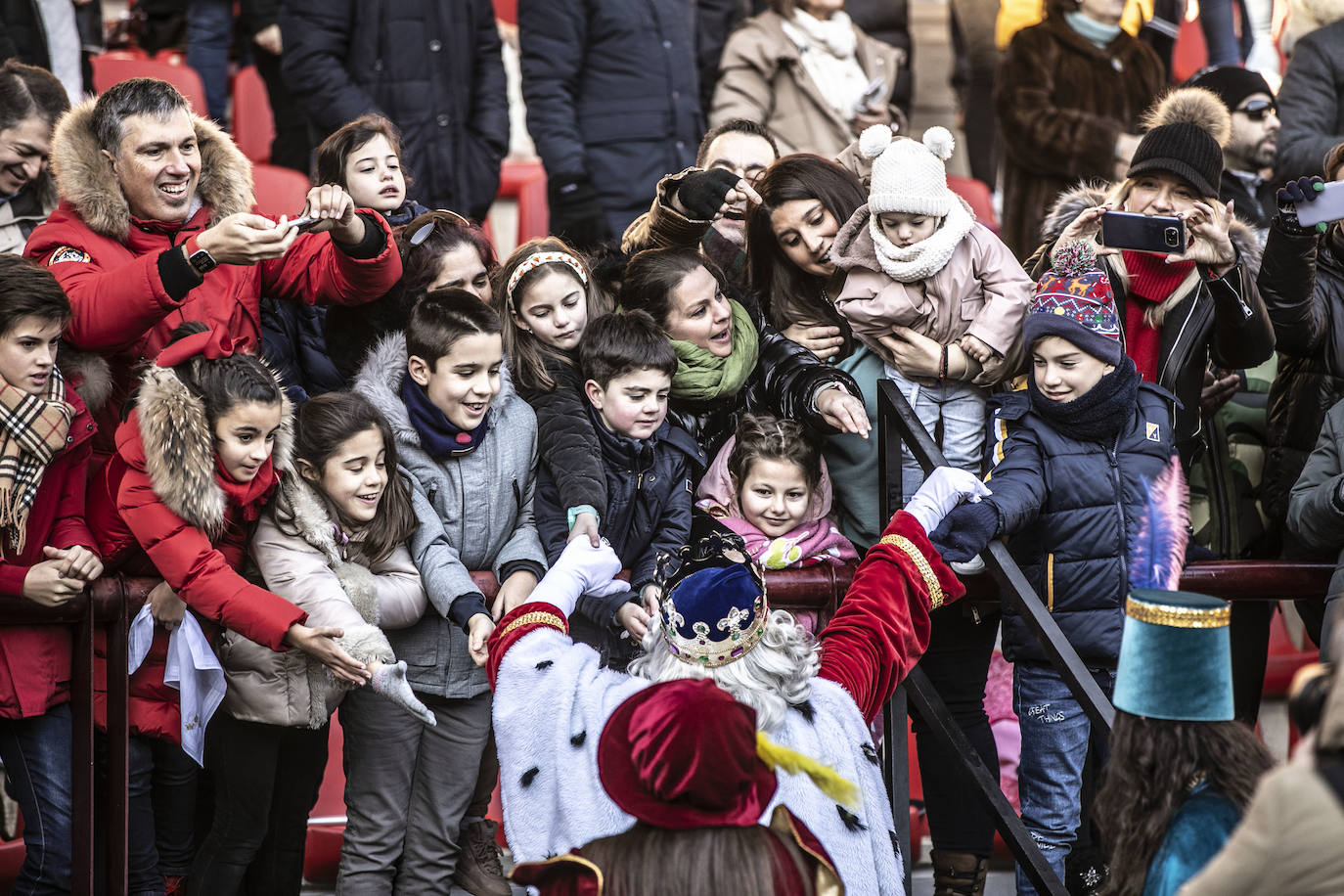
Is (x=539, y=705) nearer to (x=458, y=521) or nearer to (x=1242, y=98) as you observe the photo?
(x=458, y=521)

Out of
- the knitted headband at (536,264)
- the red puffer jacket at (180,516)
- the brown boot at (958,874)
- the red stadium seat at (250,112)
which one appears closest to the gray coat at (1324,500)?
the brown boot at (958,874)

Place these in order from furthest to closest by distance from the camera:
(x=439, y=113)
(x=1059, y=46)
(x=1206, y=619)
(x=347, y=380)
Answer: (x=1059, y=46), (x=439, y=113), (x=347, y=380), (x=1206, y=619)

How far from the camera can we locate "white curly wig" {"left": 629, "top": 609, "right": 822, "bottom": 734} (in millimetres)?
2941

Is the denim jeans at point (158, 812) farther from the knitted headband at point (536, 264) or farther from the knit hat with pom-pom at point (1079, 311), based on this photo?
the knit hat with pom-pom at point (1079, 311)

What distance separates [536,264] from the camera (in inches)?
169

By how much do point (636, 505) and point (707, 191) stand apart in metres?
0.95

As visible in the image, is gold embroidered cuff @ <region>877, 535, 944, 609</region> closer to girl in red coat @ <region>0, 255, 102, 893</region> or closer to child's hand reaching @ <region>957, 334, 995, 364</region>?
child's hand reaching @ <region>957, 334, 995, 364</region>

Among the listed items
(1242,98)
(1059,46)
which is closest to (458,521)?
(1242,98)

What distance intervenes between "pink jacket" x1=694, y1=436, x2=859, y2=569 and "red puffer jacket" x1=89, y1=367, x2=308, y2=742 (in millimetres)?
1222

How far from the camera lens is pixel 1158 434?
13.1 feet

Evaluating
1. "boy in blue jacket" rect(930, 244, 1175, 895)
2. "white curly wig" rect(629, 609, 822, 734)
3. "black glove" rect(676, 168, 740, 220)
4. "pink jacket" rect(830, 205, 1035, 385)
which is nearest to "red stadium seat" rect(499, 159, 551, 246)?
"black glove" rect(676, 168, 740, 220)

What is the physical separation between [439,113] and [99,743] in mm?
3099

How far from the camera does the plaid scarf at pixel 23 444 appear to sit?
341 centimetres

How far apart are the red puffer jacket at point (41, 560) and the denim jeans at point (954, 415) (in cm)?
209
